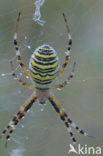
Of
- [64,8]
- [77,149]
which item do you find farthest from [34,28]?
[77,149]

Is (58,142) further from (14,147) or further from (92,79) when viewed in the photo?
(92,79)

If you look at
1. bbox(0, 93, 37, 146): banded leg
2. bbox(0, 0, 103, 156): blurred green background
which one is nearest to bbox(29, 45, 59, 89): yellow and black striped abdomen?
bbox(0, 93, 37, 146): banded leg

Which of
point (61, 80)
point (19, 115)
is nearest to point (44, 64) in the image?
point (19, 115)

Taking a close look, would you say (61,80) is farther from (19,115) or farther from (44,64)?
(44,64)

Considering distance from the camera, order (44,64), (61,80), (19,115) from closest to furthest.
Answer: (44,64)
(19,115)
(61,80)

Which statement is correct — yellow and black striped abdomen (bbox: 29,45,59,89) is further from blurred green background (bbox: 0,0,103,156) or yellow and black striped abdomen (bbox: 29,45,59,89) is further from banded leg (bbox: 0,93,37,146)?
blurred green background (bbox: 0,0,103,156)

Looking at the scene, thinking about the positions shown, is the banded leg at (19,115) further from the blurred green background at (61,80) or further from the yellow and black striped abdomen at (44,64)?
the yellow and black striped abdomen at (44,64)
